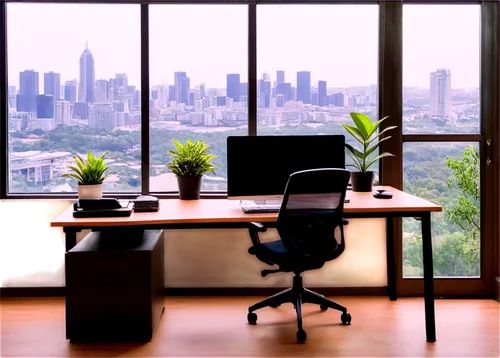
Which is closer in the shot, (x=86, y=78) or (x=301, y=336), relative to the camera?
(x=301, y=336)

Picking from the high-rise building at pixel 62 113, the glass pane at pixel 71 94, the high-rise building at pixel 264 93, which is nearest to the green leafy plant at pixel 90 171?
the glass pane at pixel 71 94

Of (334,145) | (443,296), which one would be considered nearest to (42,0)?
A: (334,145)

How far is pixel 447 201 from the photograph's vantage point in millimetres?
4844

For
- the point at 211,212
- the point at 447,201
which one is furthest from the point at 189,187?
the point at 447,201

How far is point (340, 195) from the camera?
383 cm

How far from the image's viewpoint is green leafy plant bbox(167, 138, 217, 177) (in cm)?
451

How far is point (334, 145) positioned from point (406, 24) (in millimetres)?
1212

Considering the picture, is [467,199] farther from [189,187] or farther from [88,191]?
[88,191]

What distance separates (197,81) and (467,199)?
2165 mm

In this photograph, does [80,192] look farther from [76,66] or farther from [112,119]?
[76,66]

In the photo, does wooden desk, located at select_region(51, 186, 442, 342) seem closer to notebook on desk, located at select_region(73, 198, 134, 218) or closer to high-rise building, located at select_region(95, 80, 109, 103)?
notebook on desk, located at select_region(73, 198, 134, 218)

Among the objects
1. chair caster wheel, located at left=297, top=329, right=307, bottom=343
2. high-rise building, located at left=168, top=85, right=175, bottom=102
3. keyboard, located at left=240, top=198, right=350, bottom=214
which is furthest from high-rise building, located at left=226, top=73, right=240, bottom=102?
chair caster wheel, located at left=297, top=329, right=307, bottom=343

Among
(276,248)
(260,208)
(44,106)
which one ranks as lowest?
(276,248)

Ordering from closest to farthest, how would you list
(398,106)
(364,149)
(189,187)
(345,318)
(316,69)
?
(345,318)
(189,187)
(364,149)
(398,106)
(316,69)
